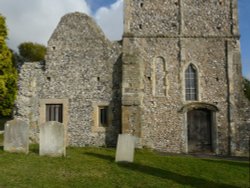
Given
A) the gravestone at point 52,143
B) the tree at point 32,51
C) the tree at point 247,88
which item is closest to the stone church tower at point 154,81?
the gravestone at point 52,143

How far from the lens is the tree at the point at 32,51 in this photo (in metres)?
41.0

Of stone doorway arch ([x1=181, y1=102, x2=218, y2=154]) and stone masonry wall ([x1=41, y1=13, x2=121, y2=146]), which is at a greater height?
stone masonry wall ([x1=41, y1=13, x2=121, y2=146])

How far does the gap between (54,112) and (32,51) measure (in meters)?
26.4

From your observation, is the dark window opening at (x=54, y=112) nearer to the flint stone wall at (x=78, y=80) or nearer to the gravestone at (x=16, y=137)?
the flint stone wall at (x=78, y=80)

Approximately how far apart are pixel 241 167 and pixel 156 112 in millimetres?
6072

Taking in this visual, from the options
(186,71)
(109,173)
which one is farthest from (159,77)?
(109,173)

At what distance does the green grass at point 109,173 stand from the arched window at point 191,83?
5.74 meters

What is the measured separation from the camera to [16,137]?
447 inches

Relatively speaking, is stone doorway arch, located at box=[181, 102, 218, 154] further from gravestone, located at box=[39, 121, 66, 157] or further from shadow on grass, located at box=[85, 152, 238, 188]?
gravestone, located at box=[39, 121, 66, 157]

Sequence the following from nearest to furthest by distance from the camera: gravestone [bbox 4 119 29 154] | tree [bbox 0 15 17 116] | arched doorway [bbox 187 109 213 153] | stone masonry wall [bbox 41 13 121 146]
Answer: gravestone [bbox 4 119 29 154]
stone masonry wall [bbox 41 13 121 146]
arched doorway [bbox 187 109 213 153]
tree [bbox 0 15 17 116]

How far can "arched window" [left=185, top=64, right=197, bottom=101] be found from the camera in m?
17.2

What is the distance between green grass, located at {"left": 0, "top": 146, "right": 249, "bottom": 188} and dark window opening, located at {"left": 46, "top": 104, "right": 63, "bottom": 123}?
5.38m

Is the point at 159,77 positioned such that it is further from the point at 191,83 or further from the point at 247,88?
the point at 247,88

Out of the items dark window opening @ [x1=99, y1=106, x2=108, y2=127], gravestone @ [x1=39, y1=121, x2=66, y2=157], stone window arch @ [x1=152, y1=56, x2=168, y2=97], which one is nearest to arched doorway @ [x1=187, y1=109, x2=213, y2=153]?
stone window arch @ [x1=152, y1=56, x2=168, y2=97]
